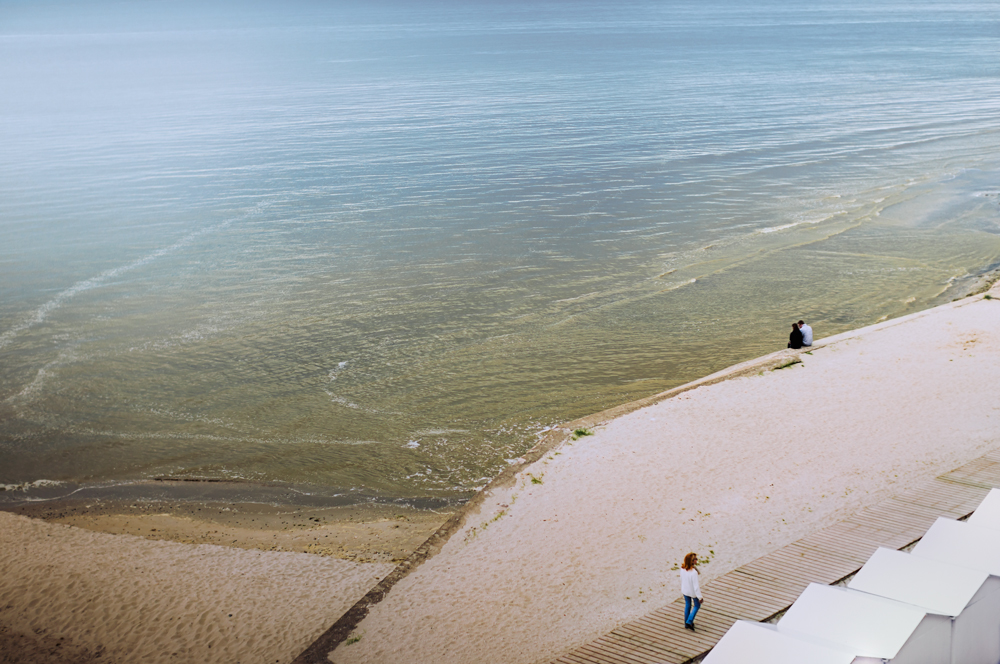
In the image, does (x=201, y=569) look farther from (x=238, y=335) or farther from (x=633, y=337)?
(x=633, y=337)

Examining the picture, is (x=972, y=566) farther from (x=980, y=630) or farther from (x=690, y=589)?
(x=690, y=589)

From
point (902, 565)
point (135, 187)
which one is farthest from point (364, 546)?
point (135, 187)

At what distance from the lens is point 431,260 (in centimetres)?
3416

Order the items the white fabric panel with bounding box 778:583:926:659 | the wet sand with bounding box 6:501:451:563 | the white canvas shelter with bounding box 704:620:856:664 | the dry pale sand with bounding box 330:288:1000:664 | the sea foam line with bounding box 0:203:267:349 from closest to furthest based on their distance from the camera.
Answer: the white canvas shelter with bounding box 704:620:856:664
the white fabric panel with bounding box 778:583:926:659
the dry pale sand with bounding box 330:288:1000:664
the wet sand with bounding box 6:501:451:563
the sea foam line with bounding box 0:203:267:349

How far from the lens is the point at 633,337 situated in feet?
86.6

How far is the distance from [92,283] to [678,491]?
2668cm

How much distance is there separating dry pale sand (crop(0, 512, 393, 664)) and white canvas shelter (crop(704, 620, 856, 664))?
22.2 feet

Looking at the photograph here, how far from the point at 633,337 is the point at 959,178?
2841 centimetres

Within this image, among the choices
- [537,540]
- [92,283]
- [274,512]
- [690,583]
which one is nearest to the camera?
[690,583]

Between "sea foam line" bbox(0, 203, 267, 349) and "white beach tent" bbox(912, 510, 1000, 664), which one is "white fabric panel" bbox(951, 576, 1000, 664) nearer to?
"white beach tent" bbox(912, 510, 1000, 664)

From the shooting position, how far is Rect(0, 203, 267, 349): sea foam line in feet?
93.5

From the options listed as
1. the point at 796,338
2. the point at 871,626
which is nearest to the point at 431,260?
the point at 796,338

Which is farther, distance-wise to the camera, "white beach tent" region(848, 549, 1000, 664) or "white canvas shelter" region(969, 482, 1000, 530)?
"white canvas shelter" region(969, 482, 1000, 530)

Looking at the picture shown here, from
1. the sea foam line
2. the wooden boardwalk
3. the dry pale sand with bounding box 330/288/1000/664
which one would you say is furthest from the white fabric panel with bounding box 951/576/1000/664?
the sea foam line
